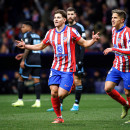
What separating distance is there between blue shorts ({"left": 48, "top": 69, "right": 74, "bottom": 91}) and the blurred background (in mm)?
7794

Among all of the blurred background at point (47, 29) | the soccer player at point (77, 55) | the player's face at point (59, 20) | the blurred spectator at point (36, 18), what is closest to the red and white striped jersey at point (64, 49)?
the player's face at point (59, 20)

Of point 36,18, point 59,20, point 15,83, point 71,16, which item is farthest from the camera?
point 36,18

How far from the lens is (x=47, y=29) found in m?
18.4

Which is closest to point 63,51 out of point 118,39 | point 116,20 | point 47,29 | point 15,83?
point 118,39

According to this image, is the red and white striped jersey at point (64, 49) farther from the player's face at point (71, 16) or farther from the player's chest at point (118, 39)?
the player's face at point (71, 16)

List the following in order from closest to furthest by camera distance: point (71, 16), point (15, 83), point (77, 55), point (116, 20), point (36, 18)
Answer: point (116, 20)
point (71, 16)
point (77, 55)
point (15, 83)
point (36, 18)

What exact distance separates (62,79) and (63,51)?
0.52m

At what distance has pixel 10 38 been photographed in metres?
18.8

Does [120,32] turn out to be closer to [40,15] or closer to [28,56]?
[28,56]

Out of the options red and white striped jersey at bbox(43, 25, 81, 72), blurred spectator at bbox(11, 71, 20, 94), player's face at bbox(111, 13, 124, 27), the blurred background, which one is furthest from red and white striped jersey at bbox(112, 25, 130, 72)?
blurred spectator at bbox(11, 71, 20, 94)

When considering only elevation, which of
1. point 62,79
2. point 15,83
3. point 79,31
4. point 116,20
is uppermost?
point 116,20

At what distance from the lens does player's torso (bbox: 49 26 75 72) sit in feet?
22.8

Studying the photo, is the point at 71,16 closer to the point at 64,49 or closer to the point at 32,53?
the point at 32,53

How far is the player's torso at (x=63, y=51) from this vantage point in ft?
22.8
